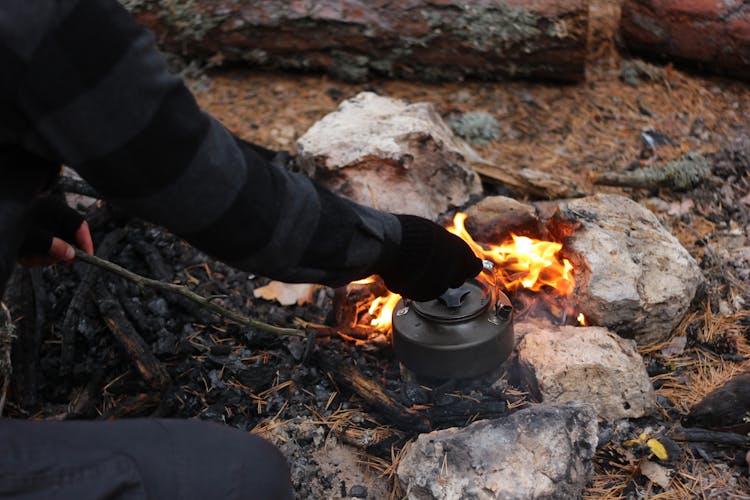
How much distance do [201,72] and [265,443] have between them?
3.88 meters

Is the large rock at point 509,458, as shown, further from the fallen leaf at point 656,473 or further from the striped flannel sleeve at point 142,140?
the striped flannel sleeve at point 142,140

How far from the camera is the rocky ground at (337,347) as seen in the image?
274cm

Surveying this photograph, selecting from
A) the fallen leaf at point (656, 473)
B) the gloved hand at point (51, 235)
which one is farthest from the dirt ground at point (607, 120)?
the gloved hand at point (51, 235)

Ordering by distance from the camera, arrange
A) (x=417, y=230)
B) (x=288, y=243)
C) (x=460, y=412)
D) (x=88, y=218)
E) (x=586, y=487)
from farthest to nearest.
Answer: (x=88, y=218) → (x=460, y=412) → (x=586, y=487) → (x=417, y=230) → (x=288, y=243)

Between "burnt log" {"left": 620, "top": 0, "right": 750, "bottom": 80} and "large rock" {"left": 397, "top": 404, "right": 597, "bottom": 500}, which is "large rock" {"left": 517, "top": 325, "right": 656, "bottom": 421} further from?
"burnt log" {"left": 620, "top": 0, "right": 750, "bottom": 80}

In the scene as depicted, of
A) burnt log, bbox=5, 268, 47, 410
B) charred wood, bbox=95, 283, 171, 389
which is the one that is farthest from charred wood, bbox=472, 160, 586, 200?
burnt log, bbox=5, 268, 47, 410

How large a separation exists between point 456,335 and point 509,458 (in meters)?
0.57

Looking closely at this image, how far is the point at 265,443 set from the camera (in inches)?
77.2

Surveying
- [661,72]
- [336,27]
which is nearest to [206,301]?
[336,27]

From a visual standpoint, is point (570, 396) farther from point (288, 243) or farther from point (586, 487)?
point (288, 243)

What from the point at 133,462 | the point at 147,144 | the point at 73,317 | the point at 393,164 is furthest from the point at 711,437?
the point at 73,317

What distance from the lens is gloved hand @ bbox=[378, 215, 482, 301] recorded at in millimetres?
2254

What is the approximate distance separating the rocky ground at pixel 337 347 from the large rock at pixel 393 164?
31 cm

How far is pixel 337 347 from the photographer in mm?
3174
